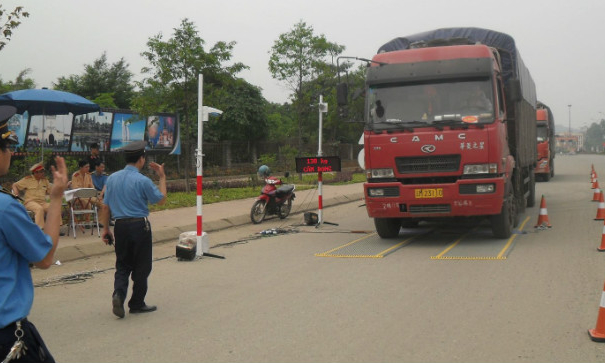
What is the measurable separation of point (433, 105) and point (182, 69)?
1168 centimetres

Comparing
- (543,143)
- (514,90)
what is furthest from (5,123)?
(543,143)

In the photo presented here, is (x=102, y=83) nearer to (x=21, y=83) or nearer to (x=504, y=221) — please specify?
(x=21, y=83)

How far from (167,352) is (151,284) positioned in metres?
3.05

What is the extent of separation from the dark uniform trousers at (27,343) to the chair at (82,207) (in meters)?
8.98

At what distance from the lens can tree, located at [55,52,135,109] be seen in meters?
36.3

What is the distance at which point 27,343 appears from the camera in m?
2.71

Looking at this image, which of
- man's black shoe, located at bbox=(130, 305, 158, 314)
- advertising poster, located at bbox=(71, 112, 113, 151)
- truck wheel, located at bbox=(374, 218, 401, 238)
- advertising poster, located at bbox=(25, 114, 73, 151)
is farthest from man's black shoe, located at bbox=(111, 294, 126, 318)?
advertising poster, located at bbox=(71, 112, 113, 151)

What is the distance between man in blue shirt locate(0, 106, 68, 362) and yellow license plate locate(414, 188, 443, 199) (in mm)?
7936

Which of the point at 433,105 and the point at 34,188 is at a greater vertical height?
the point at 433,105

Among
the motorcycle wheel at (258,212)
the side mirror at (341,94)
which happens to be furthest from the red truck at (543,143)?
the side mirror at (341,94)

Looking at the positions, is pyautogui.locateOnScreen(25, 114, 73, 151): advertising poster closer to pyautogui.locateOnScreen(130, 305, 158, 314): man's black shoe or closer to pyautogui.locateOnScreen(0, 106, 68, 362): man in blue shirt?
pyautogui.locateOnScreen(130, 305, 158, 314): man's black shoe

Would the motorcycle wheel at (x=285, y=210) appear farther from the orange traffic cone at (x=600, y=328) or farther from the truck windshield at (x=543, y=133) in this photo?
the truck windshield at (x=543, y=133)

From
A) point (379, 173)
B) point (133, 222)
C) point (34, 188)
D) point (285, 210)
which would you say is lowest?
point (285, 210)

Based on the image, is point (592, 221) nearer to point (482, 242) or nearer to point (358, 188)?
point (482, 242)
